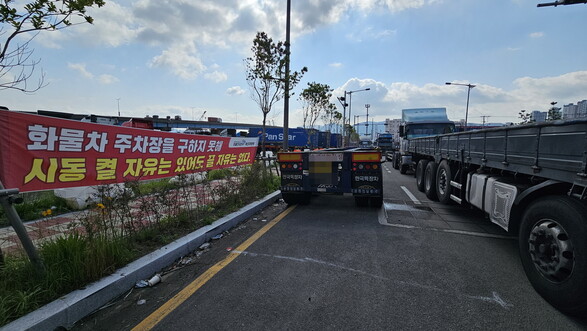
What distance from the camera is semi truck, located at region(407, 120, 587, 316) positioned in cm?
264

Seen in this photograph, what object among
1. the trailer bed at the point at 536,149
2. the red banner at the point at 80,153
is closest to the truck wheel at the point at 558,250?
the trailer bed at the point at 536,149

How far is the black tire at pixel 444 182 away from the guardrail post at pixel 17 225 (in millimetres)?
7040

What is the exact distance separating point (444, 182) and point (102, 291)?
277 inches

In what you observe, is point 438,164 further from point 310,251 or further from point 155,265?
point 155,265

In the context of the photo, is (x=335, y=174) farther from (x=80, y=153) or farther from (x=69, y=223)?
(x=69, y=223)

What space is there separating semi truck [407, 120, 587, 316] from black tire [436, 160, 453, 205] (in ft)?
5.34

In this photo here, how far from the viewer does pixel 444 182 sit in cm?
707

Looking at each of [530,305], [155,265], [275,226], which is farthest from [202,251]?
[530,305]

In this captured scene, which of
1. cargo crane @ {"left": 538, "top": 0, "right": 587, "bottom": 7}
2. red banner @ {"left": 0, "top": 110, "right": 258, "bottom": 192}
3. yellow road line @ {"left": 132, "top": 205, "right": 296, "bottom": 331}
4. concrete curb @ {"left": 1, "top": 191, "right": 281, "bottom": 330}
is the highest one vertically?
cargo crane @ {"left": 538, "top": 0, "right": 587, "bottom": 7}

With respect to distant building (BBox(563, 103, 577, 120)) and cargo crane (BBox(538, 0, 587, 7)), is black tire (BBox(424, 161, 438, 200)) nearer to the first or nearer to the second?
distant building (BBox(563, 103, 577, 120))

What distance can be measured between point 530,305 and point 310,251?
255cm

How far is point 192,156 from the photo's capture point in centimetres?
607

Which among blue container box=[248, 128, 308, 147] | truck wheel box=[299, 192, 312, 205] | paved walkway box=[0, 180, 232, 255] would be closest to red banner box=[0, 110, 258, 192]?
paved walkway box=[0, 180, 232, 255]

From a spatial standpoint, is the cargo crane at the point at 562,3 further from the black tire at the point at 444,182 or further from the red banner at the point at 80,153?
the red banner at the point at 80,153
